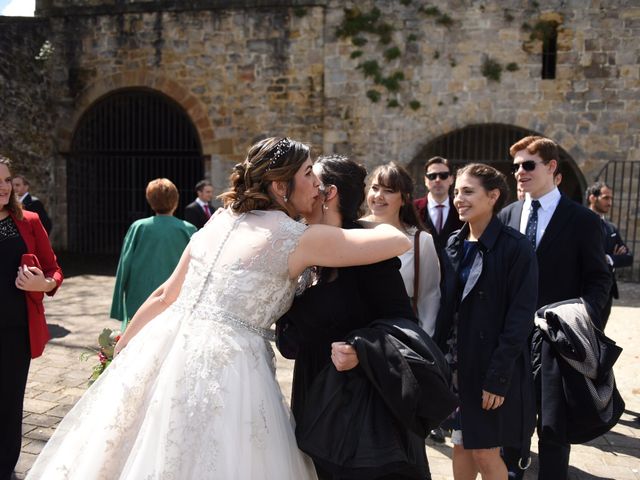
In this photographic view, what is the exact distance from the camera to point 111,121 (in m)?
13.9

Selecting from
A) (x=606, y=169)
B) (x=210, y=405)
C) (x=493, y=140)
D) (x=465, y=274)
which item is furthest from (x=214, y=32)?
(x=210, y=405)

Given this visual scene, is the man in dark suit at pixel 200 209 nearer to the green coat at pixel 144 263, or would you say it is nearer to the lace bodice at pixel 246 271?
the green coat at pixel 144 263

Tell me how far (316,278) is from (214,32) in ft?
36.9

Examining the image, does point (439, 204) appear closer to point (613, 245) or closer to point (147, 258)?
point (613, 245)

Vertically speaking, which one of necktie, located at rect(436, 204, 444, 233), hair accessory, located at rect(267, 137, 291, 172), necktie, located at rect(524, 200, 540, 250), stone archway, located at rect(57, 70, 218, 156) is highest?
stone archway, located at rect(57, 70, 218, 156)

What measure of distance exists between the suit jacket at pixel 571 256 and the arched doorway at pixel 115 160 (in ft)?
34.1

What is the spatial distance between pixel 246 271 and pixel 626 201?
10941 mm

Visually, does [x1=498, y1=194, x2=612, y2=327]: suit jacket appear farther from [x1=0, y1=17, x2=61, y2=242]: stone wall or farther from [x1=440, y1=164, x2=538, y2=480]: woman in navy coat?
[x1=0, y1=17, x2=61, y2=242]: stone wall

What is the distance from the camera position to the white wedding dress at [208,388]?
207cm

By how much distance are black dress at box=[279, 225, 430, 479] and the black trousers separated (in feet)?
6.26

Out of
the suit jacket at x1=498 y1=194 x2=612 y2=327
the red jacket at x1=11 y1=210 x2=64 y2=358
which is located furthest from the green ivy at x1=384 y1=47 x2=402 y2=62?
the red jacket at x1=11 y1=210 x2=64 y2=358

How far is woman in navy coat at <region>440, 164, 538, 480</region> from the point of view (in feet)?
9.30

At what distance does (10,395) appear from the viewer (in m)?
3.32

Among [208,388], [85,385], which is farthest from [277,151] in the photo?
[85,385]
